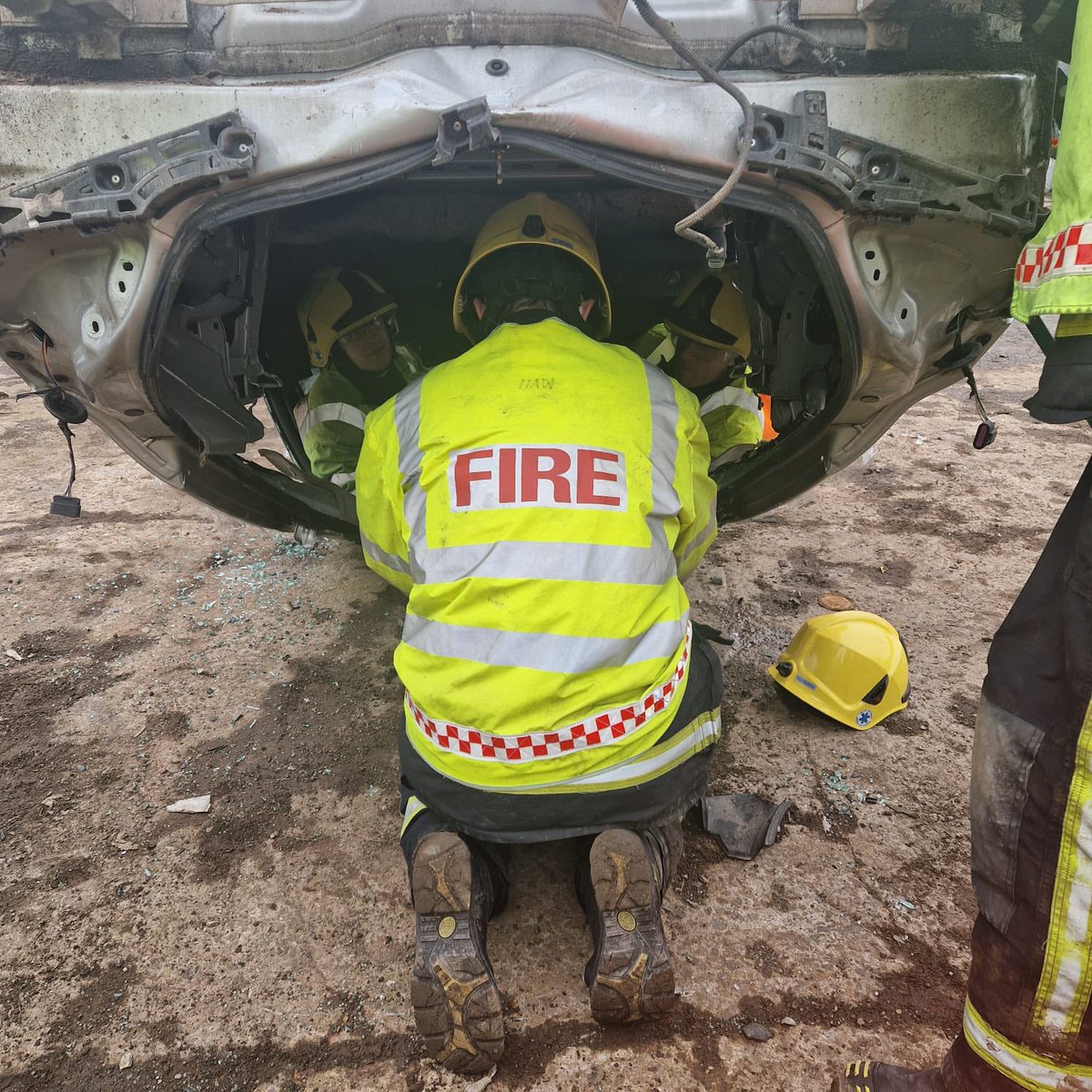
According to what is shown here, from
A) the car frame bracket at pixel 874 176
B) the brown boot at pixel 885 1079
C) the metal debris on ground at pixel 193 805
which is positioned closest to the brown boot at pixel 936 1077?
the brown boot at pixel 885 1079

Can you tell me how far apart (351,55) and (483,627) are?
1.15 m

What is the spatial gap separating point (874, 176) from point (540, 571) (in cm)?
95

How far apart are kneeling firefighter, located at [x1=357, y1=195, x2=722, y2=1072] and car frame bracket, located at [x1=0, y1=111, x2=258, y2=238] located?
1.82 feet

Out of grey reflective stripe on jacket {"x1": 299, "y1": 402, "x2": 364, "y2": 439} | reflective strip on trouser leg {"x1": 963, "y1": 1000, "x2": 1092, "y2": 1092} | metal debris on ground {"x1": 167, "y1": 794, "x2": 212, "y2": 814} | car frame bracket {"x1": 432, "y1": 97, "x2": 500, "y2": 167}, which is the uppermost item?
car frame bracket {"x1": 432, "y1": 97, "x2": 500, "y2": 167}

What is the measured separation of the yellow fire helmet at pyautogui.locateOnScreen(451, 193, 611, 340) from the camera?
6.17 feet

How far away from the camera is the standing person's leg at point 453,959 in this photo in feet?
4.59

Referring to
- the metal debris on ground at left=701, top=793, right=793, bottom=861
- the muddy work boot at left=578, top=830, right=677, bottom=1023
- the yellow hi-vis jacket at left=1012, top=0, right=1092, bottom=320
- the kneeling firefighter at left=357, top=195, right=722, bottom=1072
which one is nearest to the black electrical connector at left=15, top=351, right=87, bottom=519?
the kneeling firefighter at left=357, top=195, right=722, bottom=1072

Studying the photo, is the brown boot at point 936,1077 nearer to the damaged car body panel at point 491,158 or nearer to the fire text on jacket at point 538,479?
the fire text on jacket at point 538,479

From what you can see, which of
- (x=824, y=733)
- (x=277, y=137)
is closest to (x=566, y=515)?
(x=277, y=137)

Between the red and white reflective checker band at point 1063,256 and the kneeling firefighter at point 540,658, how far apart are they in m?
0.71

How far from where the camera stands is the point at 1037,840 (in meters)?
1.15

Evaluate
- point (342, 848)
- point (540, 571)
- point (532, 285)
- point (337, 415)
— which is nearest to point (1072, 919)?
point (540, 571)

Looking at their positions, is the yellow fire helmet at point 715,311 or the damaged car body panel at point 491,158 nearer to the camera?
the damaged car body panel at point 491,158

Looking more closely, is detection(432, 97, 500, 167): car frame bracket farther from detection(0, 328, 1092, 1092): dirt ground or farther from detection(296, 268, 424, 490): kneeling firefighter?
detection(0, 328, 1092, 1092): dirt ground
